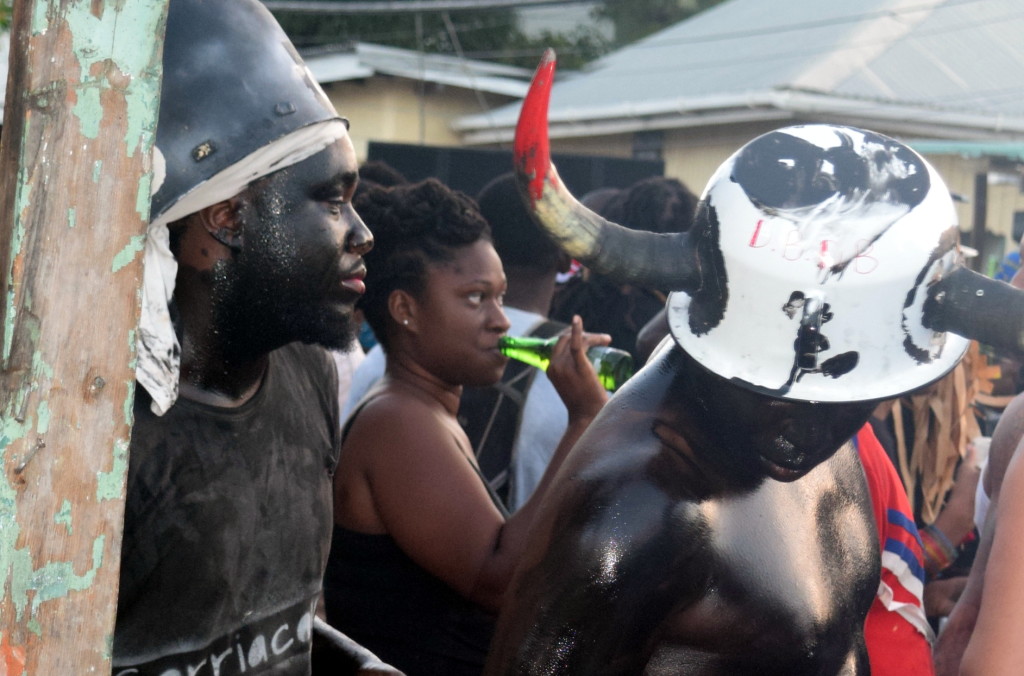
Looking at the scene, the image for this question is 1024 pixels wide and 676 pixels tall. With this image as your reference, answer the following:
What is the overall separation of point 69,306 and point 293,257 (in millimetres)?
1008

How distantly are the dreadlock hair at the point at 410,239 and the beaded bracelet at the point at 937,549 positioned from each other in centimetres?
182

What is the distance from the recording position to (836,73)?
547 inches

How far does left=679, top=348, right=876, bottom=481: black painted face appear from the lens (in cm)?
234

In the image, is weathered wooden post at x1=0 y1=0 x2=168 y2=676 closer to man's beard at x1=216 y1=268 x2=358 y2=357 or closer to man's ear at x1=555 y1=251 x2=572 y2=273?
man's beard at x1=216 y1=268 x2=358 y2=357

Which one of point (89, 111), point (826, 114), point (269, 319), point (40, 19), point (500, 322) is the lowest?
point (826, 114)

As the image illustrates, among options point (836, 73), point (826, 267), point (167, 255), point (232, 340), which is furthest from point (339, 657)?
point (836, 73)

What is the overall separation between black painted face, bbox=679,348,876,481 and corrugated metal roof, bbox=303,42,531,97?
49.2ft

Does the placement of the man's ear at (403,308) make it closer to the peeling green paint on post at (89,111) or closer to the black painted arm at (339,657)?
the black painted arm at (339,657)

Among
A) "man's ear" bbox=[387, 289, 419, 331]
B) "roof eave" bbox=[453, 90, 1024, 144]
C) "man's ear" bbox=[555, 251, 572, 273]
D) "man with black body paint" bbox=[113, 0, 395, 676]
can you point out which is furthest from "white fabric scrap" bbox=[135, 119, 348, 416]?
"roof eave" bbox=[453, 90, 1024, 144]

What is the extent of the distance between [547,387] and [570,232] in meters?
2.02

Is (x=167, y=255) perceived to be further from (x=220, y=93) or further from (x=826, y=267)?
(x=826, y=267)

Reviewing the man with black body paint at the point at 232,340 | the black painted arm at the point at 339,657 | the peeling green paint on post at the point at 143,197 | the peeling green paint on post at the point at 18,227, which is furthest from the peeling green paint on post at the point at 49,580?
the black painted arm at the point at 339,657

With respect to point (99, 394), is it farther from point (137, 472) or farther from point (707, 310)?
point (707, 310)

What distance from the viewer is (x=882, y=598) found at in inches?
114
